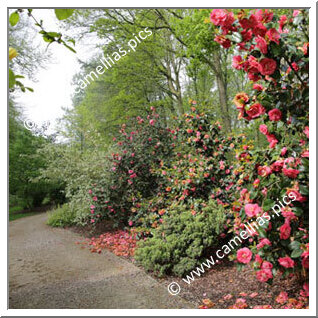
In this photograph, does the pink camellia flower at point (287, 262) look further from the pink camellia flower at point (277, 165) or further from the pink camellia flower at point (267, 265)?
the pink camellia flower at point (277, 165)

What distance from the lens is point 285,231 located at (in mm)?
1481

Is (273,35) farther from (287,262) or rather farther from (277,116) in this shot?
(287,262)

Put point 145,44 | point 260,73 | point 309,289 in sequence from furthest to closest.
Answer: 1. point 145,44
2. point 309,289
3. point 260,73

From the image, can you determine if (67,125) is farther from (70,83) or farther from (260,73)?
(260,73)

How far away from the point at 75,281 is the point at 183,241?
95cm

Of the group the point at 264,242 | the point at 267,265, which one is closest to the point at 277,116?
the point at 264,242

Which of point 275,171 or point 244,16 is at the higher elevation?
point 244,16

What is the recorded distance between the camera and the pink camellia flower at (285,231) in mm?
1473

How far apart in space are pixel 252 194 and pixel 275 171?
0.56 feet

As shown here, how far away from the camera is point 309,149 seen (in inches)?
59.6

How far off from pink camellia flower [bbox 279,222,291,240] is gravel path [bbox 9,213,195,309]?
2.62 feet

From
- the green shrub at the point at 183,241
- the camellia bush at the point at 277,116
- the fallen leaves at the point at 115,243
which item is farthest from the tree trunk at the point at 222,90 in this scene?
the camellia bush at the point at 277,116

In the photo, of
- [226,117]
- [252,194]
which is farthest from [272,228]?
[226,117]

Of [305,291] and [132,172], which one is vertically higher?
[132,172]
